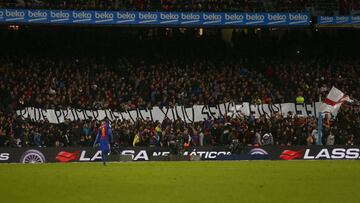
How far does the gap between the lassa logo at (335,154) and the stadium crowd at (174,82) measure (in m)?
1.55

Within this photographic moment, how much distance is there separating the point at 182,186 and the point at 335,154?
826 inches

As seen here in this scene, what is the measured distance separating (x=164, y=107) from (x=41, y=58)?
8.78 m

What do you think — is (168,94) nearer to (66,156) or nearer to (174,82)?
(174,82)

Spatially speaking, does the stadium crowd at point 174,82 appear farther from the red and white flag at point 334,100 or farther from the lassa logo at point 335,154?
the lassa logo at point 335,154

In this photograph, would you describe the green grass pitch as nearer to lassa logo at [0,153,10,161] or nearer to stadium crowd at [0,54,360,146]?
lassa logo at [0,153,10,161]

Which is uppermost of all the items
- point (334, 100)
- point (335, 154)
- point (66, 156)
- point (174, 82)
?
point (174, 82)

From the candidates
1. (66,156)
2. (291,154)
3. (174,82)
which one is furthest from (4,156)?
(291,154)

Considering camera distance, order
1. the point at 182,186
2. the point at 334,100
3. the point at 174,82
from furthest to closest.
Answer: the point at 174,82 < the point at 334,100 < the point at 182,186

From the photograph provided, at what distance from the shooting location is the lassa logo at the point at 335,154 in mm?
37844

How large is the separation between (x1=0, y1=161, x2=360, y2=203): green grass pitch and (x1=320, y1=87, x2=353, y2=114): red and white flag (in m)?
16.2

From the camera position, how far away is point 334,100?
4103 cm

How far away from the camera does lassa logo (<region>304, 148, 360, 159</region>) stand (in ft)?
124

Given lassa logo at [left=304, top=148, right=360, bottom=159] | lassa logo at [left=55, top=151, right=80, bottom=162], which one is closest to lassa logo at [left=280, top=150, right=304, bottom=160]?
lassa logo at [left=304, top=148, right=360, bottom=159]

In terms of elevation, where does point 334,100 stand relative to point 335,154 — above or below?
above
